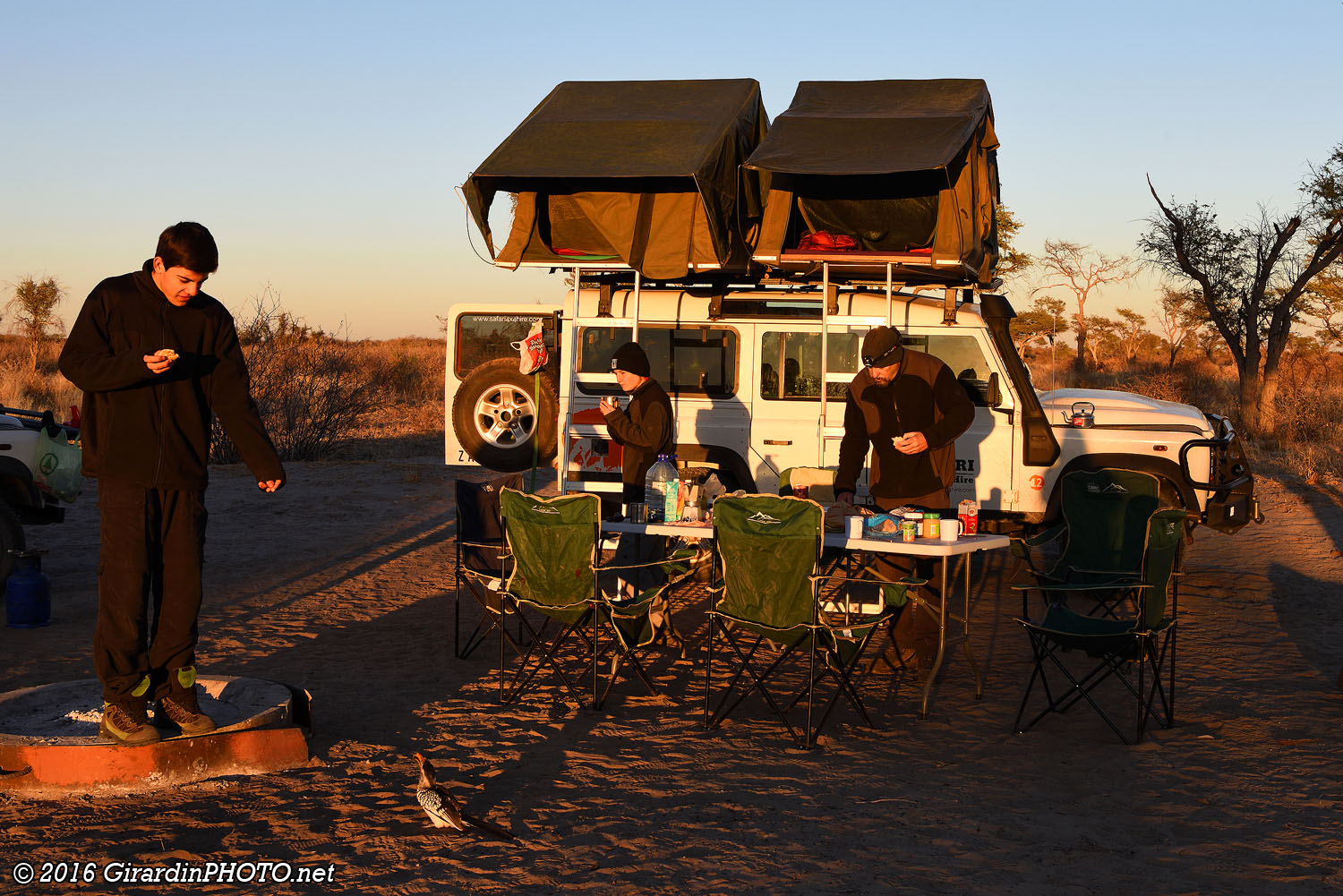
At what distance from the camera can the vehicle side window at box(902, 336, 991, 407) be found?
27.2 ft

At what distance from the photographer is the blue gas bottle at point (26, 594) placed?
7246 millimetres

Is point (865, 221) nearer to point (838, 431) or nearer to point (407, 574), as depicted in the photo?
point (838, 431)

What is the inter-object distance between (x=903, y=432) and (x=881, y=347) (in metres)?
0.53

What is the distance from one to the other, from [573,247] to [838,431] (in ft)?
7.51

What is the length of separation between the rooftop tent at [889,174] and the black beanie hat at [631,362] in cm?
128

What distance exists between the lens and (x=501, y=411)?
29.4 feet

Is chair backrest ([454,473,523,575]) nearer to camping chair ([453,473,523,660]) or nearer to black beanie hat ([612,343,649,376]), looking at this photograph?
camping chair ([453,473,523,660])

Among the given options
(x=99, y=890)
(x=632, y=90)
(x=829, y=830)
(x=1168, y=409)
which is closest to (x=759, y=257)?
(x=632, y=90)

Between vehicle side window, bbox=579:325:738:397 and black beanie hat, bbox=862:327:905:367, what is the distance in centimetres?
211

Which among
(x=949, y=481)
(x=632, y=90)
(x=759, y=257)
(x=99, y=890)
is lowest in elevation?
(x=99, y=890)

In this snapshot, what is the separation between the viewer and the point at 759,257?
26.2ft

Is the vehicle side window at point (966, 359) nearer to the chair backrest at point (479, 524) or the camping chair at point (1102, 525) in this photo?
the camping chair at point (1102, 525)

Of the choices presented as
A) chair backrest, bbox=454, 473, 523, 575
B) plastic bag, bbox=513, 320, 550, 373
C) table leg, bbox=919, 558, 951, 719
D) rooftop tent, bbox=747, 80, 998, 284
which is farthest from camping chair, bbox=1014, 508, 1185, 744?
plastic bag, bbox=513, 320, 550, 373

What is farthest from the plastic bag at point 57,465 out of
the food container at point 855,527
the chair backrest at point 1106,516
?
the chair backrest at point 1106,516
